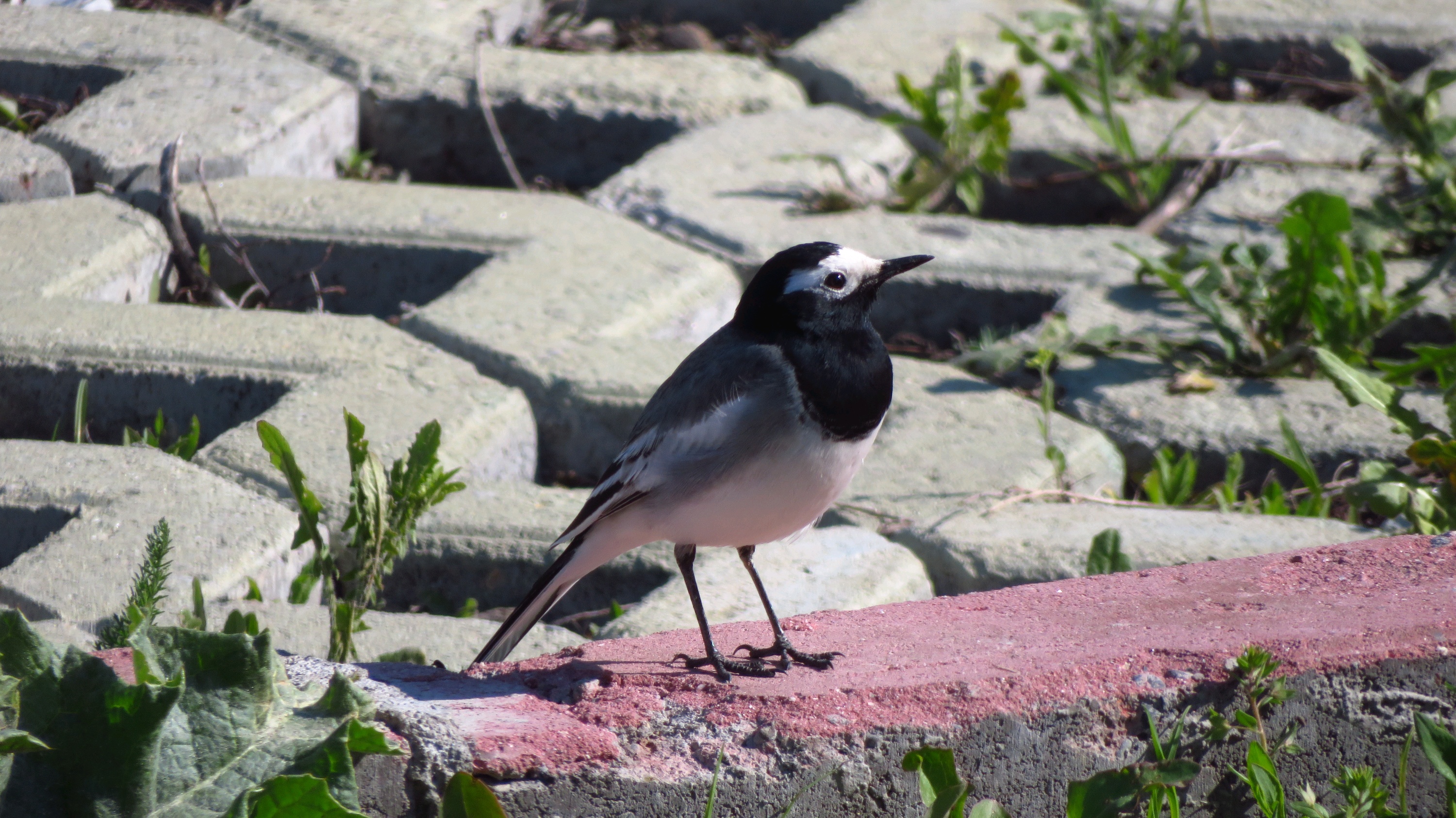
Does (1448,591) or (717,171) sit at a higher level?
(1448,591)

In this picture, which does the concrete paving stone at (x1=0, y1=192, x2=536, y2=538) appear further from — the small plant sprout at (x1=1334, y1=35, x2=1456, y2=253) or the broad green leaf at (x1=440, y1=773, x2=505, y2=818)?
the small plant sprout at (x1=1334, y1=35, x2=1456, y2=253)

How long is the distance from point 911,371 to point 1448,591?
1.99 meters

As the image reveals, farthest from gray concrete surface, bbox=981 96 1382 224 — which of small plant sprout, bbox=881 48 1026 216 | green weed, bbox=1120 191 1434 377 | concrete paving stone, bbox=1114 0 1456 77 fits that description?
green weed, bbox=1120 191 1434 377

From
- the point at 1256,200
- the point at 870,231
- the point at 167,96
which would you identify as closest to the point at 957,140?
the point at 870,231

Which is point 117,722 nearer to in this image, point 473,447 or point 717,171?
point 473,447

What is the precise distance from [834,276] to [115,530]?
1571 millimetres

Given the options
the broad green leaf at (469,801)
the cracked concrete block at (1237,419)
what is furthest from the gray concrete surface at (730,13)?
the broad green leaf at (469,801)

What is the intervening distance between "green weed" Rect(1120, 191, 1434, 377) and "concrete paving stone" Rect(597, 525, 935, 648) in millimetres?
1410

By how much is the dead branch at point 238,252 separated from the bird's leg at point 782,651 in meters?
2.37

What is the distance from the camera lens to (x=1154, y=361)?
4.18 meters

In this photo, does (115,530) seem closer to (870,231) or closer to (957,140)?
(870,231)

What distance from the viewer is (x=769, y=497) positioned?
8.09ft

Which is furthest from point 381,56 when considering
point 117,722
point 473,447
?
point 117,722

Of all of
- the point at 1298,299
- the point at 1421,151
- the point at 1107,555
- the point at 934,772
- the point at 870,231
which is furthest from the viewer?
the point at 870,231
